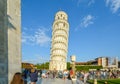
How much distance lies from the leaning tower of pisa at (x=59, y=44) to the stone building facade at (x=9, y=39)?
78241 millimetres

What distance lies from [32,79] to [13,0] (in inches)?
308

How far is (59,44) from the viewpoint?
8812cm

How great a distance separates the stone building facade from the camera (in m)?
4.98

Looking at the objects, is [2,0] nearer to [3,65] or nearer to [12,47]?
[3,65]

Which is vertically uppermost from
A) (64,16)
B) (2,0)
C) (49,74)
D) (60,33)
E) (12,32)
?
(64,16)

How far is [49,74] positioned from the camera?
39.1 m

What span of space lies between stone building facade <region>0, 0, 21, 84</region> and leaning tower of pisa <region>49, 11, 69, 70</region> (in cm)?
7824

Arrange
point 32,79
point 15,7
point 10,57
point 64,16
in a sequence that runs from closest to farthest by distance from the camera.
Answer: point 10,57 < point 15,7 < point 32,79 < point 64,16

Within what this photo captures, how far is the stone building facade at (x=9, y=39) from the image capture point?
4976 millimetres

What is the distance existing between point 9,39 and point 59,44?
82.2m

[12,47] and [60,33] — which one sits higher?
[60,33]

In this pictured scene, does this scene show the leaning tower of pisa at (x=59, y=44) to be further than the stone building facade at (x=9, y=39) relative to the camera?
Yes

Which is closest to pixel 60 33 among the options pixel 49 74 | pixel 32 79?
pixel 49 74

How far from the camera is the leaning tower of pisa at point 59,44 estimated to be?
86562 millimetres
